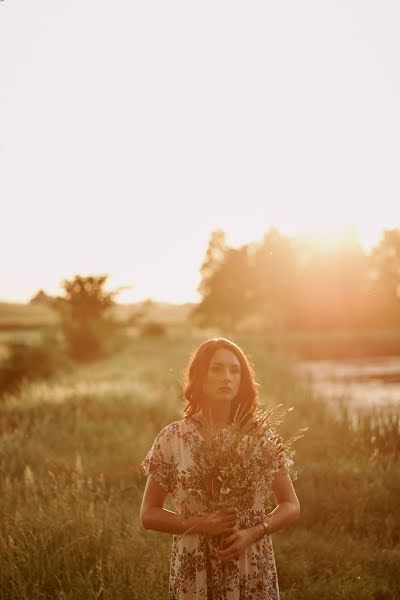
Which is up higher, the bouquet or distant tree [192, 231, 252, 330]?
distant tree [192, 231, 252, 330]

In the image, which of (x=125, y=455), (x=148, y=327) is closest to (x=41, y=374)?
(x=125, y=455)

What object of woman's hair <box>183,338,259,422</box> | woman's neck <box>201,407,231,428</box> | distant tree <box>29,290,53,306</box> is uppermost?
distant tree <box>29,290,53,306</box>

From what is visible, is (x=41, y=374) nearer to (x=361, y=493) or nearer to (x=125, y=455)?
(x=125, y=455)

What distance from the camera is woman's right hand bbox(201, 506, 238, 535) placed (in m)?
2.43

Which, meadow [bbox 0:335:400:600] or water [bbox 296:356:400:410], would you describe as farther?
water [bbox 296:356:400:410]

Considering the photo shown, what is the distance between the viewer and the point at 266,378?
16.7 metres

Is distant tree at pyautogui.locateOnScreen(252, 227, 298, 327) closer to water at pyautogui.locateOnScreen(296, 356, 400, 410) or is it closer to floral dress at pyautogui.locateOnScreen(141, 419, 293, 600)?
water at pyautogui.locateOnScreen(296, 356, 400, 410)

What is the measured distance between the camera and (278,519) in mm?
2645

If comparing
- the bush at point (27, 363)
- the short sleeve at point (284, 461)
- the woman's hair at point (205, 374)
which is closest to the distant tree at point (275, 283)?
the bush at point (27, 363)

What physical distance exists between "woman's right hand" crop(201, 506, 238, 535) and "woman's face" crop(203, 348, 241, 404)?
0.53m

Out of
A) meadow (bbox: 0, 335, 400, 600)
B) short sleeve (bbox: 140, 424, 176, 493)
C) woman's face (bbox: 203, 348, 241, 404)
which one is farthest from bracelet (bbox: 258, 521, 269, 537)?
meadow (bbox: 0, 335, 400, 600)

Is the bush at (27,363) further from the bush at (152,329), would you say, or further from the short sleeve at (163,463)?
the bush at (152,329)

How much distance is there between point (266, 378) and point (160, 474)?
559 inches

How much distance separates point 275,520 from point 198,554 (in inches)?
16.3
